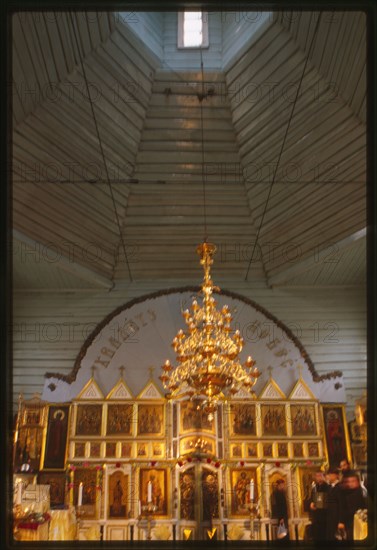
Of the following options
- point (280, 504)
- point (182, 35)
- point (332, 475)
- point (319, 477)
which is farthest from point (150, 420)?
point (182, 35)

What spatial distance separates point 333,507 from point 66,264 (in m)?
7.01

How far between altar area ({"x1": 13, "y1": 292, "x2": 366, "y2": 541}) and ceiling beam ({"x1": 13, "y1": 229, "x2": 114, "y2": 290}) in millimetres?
1007

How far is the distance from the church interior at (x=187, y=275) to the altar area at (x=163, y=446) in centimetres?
4

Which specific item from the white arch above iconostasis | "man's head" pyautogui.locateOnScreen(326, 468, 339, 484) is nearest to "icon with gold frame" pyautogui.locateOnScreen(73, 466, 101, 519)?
the white arch above iconostasis

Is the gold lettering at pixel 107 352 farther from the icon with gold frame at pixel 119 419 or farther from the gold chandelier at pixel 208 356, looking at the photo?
the gold chandelier at pixel 208 356

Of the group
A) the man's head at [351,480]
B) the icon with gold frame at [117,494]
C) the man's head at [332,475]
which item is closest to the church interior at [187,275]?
the icon with gold frame at [117,494]

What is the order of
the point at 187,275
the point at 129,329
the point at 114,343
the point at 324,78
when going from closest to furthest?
the point at 324,78
the point at 114,343
the point at 129,329
the point at 187,275

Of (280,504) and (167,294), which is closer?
(280,504)

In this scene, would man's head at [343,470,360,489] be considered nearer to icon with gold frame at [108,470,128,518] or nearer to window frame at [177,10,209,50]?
icon with gold frame at [108,470,128,518]

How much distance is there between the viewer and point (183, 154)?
1116 centimetres

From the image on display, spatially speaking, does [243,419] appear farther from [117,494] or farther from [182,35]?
[182,35]

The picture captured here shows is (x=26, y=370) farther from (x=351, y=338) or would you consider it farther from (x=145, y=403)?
(x=351, y=338)

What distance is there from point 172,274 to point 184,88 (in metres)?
4.27

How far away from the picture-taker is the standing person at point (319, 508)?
10383 millimetres
